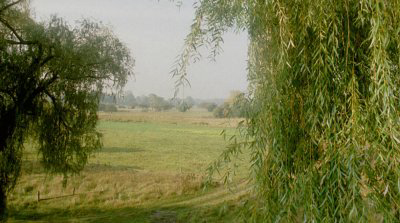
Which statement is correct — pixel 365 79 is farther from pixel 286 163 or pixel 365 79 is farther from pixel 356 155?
pixel 286 163

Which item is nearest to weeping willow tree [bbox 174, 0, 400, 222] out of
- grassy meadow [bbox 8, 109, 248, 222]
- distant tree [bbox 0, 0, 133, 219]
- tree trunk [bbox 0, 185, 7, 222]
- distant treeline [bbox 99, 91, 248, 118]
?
distant treeline [bbox 99, 91, 248, 118]

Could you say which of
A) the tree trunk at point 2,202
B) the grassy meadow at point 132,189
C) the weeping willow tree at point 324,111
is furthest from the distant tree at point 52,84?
the weeping willow tree at point 324,111

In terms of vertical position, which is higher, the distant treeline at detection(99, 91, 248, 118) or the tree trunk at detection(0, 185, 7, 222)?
the distant treeline at detection(99, 91, 248, 118)

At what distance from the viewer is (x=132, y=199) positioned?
9.63 m

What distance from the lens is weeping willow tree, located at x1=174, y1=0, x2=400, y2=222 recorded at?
4.45 ft

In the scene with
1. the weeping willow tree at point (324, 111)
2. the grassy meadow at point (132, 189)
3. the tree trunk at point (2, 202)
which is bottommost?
the grassy meadow at point (132, 189)

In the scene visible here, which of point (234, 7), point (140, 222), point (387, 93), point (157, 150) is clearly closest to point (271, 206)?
point (387, 93)

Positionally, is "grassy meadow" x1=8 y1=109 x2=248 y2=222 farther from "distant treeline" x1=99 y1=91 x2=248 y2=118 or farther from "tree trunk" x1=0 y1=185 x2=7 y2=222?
"tree trunk" x1=0 y1=185 x2=7 y2=222

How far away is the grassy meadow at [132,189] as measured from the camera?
784 cm

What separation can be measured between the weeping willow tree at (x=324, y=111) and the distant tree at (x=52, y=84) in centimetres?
477

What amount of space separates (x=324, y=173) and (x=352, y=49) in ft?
1.80

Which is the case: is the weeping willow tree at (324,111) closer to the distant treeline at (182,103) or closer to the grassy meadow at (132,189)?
the distant treeline at (182,103)

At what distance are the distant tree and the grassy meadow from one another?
1.49 ft

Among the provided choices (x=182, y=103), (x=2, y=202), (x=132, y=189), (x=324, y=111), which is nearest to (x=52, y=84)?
(x=2, y=202)
